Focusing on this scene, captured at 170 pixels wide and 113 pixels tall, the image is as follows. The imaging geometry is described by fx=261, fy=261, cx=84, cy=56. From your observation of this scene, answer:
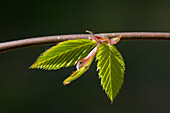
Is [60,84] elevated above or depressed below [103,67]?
below

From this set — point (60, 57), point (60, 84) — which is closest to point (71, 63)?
point (60, 57)

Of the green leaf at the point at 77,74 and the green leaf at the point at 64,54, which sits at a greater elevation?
the green leaf at the point at 64,54

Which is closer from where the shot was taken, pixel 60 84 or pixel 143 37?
pixel 143 37

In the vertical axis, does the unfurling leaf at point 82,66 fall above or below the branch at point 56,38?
below

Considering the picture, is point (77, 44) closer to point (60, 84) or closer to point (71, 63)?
point (71, 63)

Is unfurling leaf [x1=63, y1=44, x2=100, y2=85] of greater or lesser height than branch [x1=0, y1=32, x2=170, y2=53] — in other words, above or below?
below
